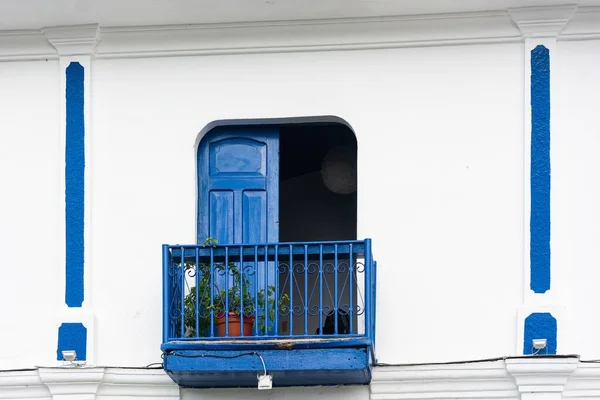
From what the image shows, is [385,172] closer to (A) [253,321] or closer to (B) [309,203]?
(A) [253,321]

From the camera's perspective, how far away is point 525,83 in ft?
38.6

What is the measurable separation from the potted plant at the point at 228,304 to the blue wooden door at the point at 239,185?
0.54 meters

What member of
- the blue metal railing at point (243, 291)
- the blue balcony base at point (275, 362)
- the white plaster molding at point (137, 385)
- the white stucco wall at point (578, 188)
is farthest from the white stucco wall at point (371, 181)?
the blue balcony base at point (275, 362)

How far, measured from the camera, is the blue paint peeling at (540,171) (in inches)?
453

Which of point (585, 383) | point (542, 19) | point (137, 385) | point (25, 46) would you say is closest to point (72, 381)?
point (137, 385)

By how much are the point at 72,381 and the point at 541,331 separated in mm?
3265

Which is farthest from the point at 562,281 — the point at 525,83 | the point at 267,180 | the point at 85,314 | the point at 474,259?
the point at 85,314

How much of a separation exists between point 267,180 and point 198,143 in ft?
1.90

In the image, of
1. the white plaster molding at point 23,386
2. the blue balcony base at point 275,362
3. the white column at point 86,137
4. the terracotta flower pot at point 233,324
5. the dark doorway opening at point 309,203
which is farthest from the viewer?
the dark doorway opening at point 309,203

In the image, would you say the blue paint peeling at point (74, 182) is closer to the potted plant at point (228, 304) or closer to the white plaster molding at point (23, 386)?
the white plaster molding at point (23, 386)

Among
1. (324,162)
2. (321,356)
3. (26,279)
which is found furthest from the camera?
(324,162)

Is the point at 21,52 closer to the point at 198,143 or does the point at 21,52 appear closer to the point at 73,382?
the point at 198,143

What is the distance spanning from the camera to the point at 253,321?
11.4 m

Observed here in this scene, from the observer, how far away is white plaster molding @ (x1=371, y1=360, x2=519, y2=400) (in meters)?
11.4
